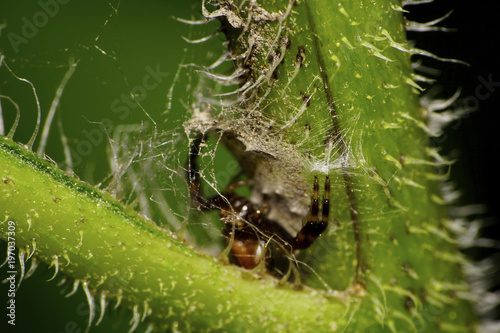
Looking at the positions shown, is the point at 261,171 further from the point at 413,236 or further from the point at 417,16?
the point at 417,16

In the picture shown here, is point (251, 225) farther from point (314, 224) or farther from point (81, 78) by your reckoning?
point (81, 78)

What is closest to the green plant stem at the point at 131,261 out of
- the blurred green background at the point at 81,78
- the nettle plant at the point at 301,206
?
the nettle plant at the point at 301,206

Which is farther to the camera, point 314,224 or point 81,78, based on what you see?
point 81,78

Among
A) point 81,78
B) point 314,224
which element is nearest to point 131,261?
point 314,224

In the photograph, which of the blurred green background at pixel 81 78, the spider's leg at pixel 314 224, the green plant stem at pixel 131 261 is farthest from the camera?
the blurred green background at pixel 81 78

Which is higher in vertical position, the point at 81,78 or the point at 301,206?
the point at 81,78

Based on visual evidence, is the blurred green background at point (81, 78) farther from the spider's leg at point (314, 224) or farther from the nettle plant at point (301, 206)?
the spider's leg at point (314, 224)

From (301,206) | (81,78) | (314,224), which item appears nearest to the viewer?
(314,224)
